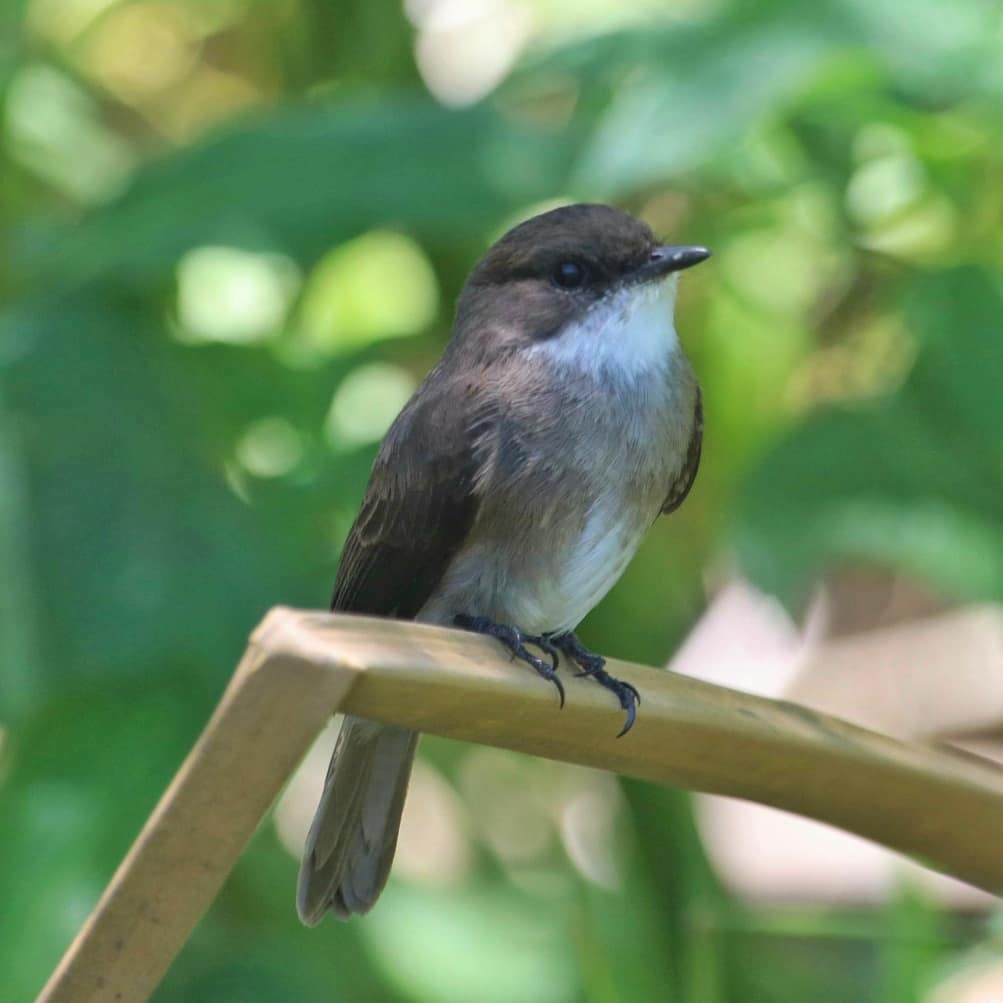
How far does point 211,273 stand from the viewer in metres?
3.63

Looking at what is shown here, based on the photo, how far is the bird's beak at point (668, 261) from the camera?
8.40 ft

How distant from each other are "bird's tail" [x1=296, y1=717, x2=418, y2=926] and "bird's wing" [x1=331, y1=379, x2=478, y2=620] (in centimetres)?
18

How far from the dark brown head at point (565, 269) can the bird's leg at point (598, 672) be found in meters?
0.43

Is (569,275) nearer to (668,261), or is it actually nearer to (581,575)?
(668,261)

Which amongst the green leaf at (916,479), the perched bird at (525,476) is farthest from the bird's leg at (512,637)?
the green leaf at (916,479)

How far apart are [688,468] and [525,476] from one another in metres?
0.35

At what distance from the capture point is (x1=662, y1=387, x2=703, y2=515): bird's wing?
Answer: 269 cm

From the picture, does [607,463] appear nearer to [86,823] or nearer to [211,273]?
[86,823]

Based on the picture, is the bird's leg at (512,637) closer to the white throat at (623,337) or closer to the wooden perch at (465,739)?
the wooden perch at (465,739)

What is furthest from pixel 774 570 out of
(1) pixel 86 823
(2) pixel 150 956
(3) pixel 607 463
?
(2) pixel 150 956

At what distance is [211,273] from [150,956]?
244 centimetres

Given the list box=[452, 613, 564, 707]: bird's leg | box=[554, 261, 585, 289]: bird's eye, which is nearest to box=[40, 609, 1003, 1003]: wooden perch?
box=[452, 613, 564, 707]: bird's leg

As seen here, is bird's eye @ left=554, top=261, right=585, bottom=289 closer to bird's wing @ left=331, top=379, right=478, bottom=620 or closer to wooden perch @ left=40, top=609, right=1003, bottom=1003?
bird's wing @ left=331, top=379, right=478, bottom=620

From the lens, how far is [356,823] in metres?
2.54
